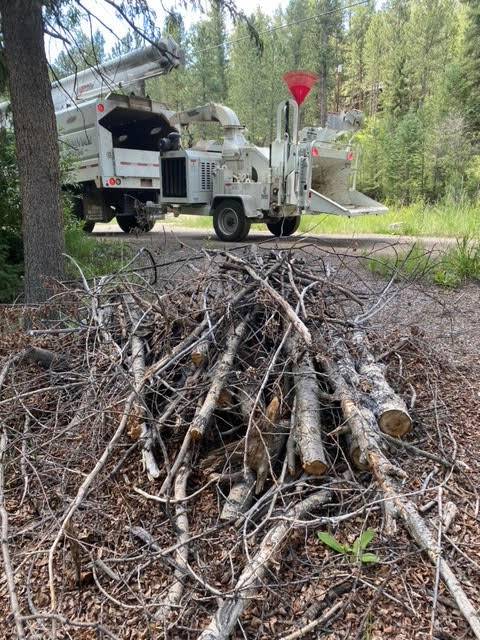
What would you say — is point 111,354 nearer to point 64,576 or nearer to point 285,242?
point 64,576

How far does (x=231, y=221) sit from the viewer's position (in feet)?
31.7

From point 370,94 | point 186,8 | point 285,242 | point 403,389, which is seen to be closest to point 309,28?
point 370,94

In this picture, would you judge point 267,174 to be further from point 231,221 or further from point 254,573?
point 254,573

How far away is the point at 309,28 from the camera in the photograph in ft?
109

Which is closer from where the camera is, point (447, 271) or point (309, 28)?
point (447, 271)

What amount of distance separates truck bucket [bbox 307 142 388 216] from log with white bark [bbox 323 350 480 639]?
7.38 m

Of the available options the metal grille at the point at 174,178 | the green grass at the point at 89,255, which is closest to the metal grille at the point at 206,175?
the metal grille at the point at 174,178

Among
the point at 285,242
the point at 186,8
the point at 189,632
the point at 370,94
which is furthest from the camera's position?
the point at 370,94

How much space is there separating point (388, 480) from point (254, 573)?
2.23 feet

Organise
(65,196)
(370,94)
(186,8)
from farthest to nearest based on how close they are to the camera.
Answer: (370,94) < (65,196) < (186,8)

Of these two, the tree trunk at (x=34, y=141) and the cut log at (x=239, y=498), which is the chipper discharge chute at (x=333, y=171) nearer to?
the tree trunk at (x=34, y=141)

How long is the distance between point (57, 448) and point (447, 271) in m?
5.30

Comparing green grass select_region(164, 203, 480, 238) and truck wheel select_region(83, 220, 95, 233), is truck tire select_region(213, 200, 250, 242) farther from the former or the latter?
truck wheel select_region(83, 220, 95, 233)

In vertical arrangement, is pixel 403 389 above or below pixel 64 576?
above
